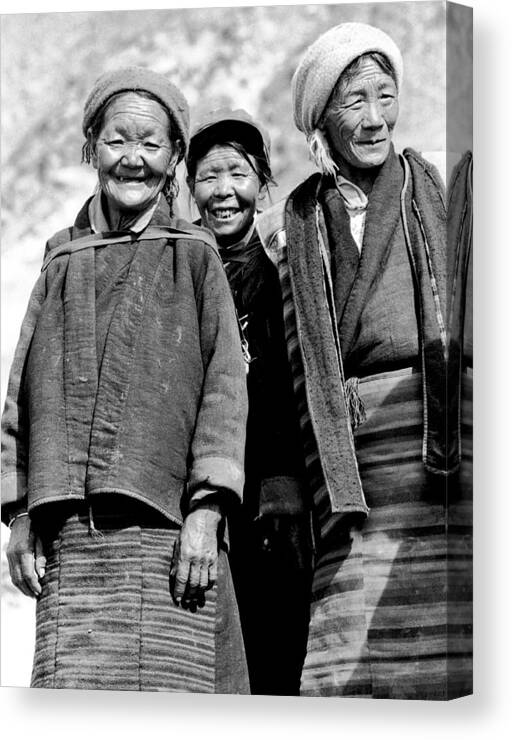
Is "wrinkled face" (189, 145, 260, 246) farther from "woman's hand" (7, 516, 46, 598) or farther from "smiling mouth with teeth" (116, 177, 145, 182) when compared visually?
"woman's hand" (7, 516, 46, 598)

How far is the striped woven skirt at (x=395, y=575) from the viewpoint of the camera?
609 cm

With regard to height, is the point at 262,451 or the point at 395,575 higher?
the point at 262,451

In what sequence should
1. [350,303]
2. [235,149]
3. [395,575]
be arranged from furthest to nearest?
[235,149]
[350,303]
[395,575]

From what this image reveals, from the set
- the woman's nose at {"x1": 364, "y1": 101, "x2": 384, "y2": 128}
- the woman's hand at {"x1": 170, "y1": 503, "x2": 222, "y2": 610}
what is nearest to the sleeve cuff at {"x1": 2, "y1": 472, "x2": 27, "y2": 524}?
the woman's hand at {"x1": 170, "y1": 503, "x2": 222, "y2": 610}

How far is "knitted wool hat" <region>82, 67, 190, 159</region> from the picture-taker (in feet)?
21.1

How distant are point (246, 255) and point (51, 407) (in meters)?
0.74

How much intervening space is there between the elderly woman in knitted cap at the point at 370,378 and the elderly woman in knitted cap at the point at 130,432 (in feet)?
0.85

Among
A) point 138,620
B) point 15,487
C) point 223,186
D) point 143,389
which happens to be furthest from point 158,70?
point 138,620

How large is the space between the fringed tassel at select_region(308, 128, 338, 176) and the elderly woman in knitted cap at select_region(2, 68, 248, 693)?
1.32 feet

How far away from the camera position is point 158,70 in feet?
21.3

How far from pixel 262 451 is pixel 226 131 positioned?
0.98m

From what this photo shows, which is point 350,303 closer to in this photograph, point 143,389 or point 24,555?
point 143,389

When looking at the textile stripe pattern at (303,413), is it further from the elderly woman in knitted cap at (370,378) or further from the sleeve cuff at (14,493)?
the sleeve cuff at (14,493)

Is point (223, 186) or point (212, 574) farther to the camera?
point (223, 186)
